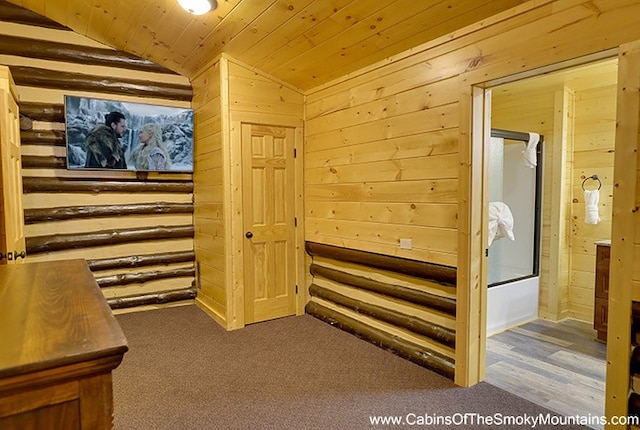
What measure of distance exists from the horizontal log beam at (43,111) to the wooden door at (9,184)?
93 cm

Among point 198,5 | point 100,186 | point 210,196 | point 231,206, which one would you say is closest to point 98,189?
point 100,186

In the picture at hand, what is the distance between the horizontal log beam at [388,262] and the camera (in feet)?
9.56

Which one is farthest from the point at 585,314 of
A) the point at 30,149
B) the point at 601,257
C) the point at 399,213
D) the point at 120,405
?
the point at 30,149

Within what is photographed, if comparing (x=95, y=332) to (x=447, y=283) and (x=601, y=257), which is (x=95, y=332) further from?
(x=601, y=257)

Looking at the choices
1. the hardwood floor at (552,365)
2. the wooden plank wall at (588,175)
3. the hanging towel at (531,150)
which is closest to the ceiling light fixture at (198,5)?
the hanging towel at (531,150)

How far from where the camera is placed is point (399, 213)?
3.25 metres

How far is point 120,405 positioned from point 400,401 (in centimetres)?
186

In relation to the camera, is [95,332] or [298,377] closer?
[95,332]

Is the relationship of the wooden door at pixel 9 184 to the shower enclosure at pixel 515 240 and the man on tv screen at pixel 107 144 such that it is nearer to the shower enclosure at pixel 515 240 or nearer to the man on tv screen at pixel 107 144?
the man on tv screen at pixel 107 144

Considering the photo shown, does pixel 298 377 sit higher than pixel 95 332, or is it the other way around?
pixel 95 332

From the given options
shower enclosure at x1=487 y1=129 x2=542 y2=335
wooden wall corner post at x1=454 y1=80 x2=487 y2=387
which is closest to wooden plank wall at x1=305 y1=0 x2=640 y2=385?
wooden wall corner post at x1=454 y1=80 x2=487 y2=387

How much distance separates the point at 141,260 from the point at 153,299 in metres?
0.50

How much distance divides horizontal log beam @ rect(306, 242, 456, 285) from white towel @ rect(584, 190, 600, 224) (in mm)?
2276

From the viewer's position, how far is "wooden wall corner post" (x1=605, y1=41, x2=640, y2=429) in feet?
6.48
